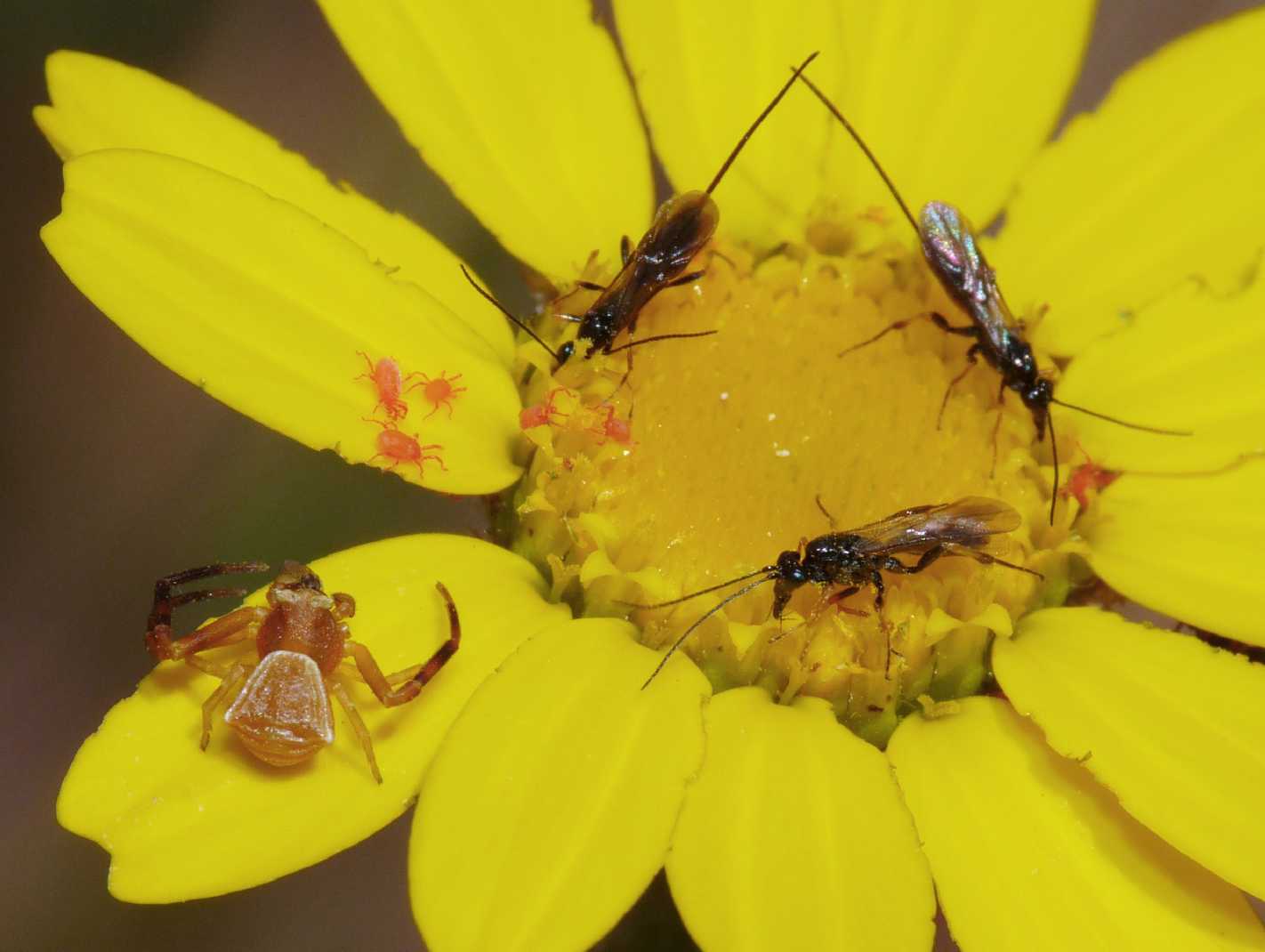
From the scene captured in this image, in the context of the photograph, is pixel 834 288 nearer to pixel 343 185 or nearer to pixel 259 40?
pixel 343 185

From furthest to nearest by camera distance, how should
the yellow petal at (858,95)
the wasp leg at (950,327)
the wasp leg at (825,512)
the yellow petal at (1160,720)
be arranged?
the yellow petal at (858,95) → the wasp leg at (950,327) → the wasp leg at (825,512) → the yellow petal at (1160,720)

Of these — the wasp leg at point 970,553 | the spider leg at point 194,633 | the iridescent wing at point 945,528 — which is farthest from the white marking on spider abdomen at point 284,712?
the wasp leg at point 970,553

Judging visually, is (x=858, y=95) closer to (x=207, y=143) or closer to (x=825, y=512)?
(x=825, y=512)

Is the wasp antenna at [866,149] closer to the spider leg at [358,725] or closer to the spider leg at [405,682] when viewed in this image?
the spider leg at [405,682]

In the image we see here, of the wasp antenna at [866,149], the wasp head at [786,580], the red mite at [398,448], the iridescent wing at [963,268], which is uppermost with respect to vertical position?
the wasp antenna at [866,149]

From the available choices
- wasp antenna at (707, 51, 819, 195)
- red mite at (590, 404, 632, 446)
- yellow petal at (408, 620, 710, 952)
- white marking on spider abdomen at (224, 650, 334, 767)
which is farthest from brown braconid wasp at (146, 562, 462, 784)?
wasp antenna at (707, 51, 819, 195)

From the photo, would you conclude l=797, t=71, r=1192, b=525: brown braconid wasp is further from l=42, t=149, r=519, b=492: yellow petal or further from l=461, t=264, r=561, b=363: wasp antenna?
l=42, t=149, r=519, b=492: yellow petal

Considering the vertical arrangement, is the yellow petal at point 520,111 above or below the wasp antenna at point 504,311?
above
